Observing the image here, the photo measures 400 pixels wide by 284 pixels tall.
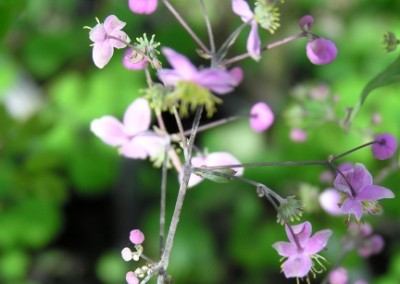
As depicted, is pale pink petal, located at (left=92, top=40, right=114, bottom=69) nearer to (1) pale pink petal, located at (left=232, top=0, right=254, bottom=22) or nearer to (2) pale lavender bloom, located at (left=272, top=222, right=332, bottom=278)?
(1) pale pink petal, located at (left=232, top=0, right=254, bottom=22)

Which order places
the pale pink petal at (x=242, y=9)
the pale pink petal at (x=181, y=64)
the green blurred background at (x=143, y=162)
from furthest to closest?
the green blurred background at (x=143, y=162), the pale pink petal at (x=242, y=9), the pale pink petal at (x=181, y=64)

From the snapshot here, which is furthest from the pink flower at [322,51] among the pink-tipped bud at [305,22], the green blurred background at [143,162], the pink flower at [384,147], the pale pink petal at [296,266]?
the green blurred background at [143,162]

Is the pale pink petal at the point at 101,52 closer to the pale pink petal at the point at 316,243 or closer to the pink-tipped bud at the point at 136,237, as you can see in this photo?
the pink-tipped bud at the point at 136,237

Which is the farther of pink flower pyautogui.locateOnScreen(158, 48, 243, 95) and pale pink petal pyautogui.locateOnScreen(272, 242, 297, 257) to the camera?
pale pink petal pyautogui.locateOnScreen(272, 242, 297, 257)

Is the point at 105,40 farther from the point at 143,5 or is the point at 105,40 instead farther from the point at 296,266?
the point at 296,266

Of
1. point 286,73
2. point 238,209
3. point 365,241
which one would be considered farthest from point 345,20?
point 365,241

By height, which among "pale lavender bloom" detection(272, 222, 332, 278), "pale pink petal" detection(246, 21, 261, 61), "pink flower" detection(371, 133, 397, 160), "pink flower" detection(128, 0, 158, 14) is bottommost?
"pale lavender bloom" detection(272, 222, 332, 278)

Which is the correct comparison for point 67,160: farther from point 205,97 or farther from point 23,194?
point 205,97

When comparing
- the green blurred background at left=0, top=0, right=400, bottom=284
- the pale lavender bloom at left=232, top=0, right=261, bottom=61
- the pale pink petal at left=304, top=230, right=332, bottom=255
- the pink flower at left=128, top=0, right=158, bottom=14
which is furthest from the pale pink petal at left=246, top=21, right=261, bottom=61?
the green blurred background at left=0, top=0, right=400, bottom=284
